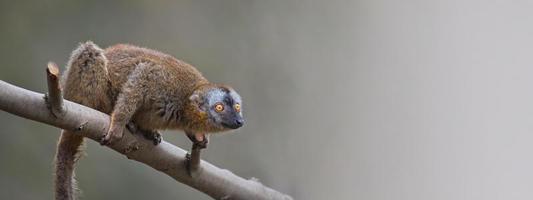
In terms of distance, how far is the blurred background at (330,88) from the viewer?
1.29m

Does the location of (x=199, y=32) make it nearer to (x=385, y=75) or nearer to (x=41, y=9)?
(x=41, y=9)

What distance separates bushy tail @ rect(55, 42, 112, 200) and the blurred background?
75 cm

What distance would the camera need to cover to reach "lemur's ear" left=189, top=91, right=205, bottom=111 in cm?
243

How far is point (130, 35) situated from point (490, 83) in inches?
106

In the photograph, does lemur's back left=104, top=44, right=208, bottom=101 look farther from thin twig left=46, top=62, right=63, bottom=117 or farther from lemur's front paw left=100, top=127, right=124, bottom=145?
thin twig left=46, top=62, right=63, bottom=117

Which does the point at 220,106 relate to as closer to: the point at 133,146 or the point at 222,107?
the point at 222,107

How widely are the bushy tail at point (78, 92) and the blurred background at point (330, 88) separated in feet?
2.44

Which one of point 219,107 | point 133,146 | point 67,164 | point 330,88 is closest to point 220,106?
point 219,107

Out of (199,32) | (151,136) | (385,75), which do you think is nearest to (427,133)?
(385,75)

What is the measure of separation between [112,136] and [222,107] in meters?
0.43

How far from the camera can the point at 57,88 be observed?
1764 mm

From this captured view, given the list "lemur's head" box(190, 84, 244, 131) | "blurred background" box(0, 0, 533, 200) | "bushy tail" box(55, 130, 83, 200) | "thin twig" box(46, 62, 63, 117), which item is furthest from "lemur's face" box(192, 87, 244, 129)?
"thin twig" box(46, 62, 63, 117)

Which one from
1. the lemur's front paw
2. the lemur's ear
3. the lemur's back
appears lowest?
the lemur's front paw

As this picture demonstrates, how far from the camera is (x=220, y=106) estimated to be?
2402mm
